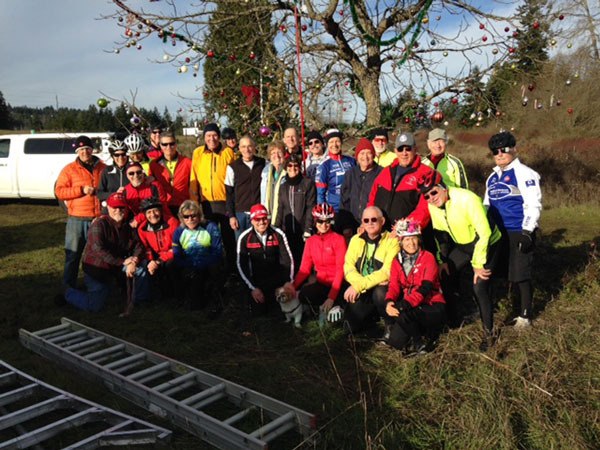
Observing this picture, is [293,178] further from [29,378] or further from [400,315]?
[29,378]

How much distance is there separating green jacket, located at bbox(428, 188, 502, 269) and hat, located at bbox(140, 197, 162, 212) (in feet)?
10.9

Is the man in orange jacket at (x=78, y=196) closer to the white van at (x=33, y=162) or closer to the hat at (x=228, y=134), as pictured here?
the hat at (x=228, y=134)

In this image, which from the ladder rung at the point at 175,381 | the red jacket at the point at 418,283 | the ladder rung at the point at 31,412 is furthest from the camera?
the red jacket at the point at 418,283

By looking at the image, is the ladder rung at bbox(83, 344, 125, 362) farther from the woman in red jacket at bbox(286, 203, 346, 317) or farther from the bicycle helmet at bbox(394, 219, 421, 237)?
the bicycle helmet at bbox(394, 219, 421, 237)

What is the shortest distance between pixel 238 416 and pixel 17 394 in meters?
1.79

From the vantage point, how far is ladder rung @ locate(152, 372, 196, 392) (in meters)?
3.76

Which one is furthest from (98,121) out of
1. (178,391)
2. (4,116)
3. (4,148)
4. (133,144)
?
(178,391)

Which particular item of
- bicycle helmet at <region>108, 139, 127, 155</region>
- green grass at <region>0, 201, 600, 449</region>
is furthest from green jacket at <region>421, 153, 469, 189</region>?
bicycle helmet at <region>108, 139, 127, 155</region>

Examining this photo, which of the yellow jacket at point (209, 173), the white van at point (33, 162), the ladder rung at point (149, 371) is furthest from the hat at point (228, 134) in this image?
the white van at point (33, 162)

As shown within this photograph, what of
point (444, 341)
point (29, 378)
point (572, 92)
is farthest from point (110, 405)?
point (572, 92)

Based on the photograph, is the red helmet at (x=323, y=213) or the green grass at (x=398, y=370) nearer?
the green grass at (x=398, y=370)

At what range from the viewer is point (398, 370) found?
3939 mm

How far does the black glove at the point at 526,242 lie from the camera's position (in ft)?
14.5

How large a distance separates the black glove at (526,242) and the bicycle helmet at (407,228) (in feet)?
3.33
